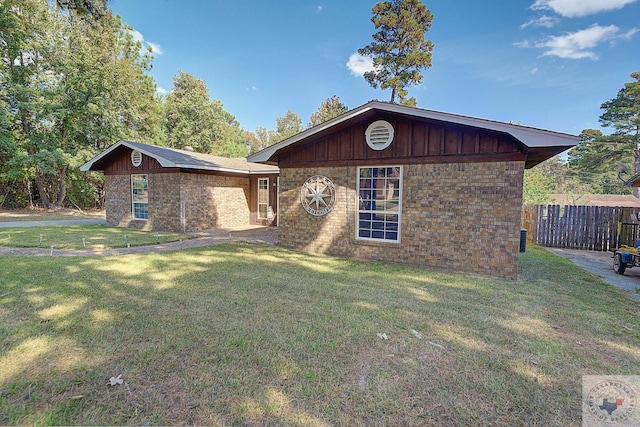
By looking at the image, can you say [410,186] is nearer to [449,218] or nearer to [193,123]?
[449,218]

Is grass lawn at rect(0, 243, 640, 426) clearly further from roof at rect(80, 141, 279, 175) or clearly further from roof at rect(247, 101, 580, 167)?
roof at rect(80, 141, 279, 175)

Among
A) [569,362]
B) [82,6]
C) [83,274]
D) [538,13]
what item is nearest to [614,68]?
[538,13]

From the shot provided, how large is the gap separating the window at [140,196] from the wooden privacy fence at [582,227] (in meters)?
15.4

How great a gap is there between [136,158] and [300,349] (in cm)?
1306

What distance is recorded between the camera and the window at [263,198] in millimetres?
14641

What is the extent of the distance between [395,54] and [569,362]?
1962cm

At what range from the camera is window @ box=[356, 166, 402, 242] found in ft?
23.9

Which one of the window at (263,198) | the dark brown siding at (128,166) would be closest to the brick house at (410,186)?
the window at (263,198)

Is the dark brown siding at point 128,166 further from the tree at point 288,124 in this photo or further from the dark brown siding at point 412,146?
the tree at point 288,124

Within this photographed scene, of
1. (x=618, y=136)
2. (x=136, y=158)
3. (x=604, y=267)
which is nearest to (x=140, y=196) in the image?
(x=136, y=158)

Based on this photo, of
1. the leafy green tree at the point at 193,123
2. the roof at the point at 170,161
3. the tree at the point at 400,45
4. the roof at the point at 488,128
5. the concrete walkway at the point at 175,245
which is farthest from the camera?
the leafy green tree at the point at 193,123

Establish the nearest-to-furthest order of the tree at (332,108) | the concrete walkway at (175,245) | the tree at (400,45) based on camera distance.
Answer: the concrete walkway at (175,245) < the tree at (400,45) < the tree at (332,108)

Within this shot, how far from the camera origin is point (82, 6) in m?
5.23

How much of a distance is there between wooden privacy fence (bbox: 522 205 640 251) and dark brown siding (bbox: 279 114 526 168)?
687 cm
